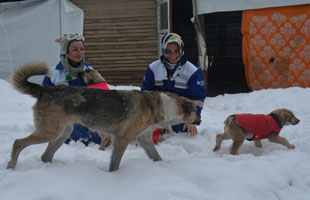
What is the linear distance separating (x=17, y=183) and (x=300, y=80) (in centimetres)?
885

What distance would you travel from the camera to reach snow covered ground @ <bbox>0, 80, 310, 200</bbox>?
2.37 metres

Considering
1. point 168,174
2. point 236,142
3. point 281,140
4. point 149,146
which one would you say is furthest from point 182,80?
point 168,174

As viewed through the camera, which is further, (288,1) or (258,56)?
(258,56)

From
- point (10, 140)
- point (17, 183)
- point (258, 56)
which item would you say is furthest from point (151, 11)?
point (17, 183)

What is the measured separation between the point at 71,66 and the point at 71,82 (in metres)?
0.28

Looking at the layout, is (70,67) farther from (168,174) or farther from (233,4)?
(233,4)

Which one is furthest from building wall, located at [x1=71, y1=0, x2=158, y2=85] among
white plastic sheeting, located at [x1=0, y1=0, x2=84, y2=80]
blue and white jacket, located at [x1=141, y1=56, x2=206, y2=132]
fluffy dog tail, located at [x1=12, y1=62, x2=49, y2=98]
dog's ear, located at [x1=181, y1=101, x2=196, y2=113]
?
fluffy dog tail, located at [x1=12, y1=62, x2=49, y2=98]

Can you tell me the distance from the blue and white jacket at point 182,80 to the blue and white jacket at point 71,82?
1252 millimetres

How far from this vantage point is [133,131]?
3.16m

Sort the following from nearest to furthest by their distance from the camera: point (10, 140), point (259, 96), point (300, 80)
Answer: point (10, 140), point (259, 96), point (300, 80)

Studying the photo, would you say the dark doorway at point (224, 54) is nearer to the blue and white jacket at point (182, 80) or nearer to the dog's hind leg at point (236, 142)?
the blue and white jacket at point (182, 80)

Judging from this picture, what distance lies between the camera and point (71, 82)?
14.5ft

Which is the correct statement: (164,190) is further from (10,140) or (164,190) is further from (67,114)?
(10,140)

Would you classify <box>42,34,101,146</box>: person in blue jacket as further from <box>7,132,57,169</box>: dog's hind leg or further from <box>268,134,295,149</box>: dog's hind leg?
<box>268,134,295,149</box>: dog's hind leg
